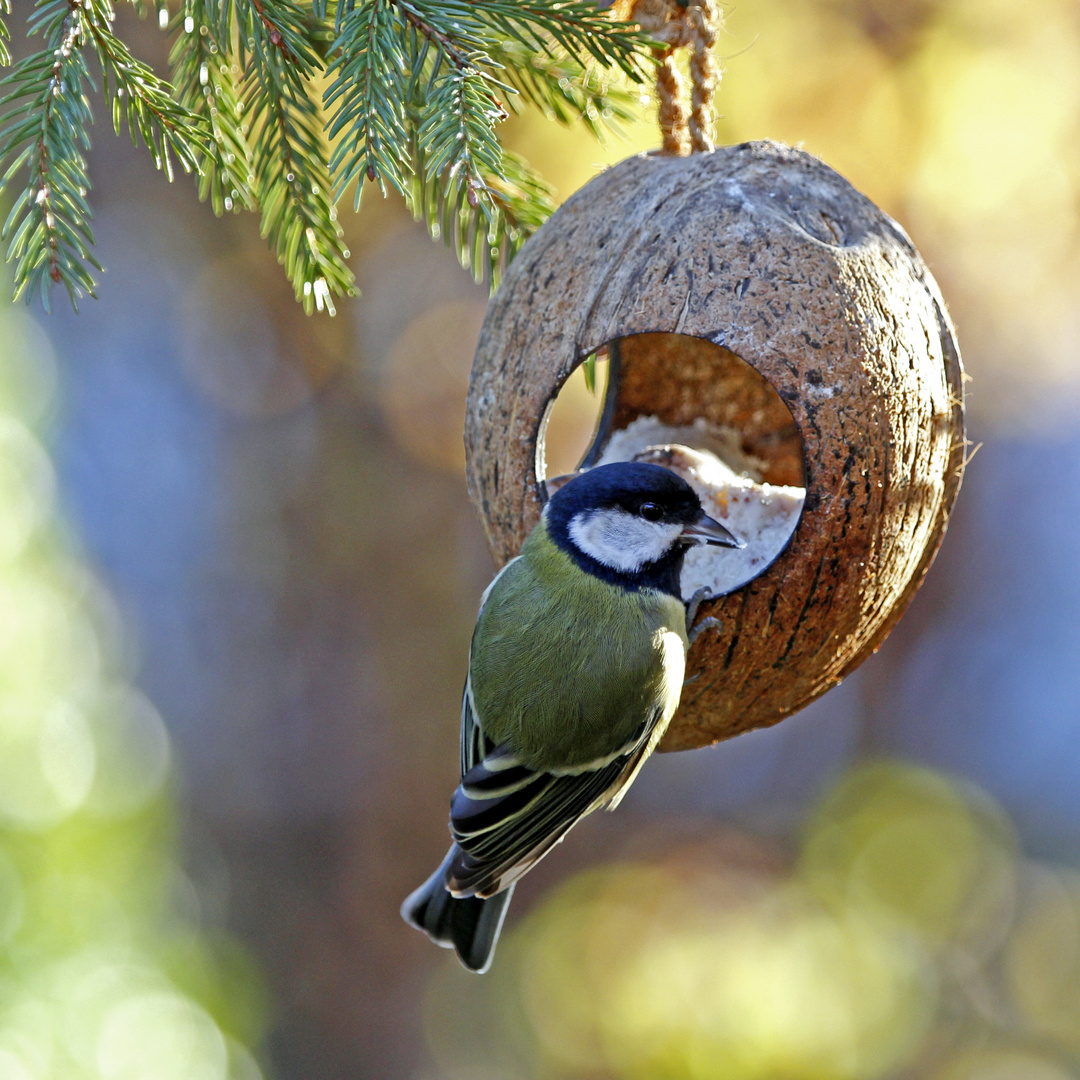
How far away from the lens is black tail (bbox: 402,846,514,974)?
162cm

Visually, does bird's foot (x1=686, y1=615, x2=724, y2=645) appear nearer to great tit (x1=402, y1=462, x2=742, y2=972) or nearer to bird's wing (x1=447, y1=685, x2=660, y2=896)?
great tit (x1=402, y1=462, x2=742, y2=972)

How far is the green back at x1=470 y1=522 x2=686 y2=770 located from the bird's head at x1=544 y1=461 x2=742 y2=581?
0.03 metres

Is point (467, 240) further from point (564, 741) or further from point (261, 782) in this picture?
point (261, 782)

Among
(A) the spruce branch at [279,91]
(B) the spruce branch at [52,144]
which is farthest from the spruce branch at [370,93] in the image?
(B) the spruce branch at [52,144]

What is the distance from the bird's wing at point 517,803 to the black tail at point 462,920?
0.21 m

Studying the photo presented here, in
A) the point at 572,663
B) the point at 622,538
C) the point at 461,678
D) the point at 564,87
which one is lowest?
the point at 572,663

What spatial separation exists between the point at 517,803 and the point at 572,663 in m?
0.21

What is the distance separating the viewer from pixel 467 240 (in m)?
1.60

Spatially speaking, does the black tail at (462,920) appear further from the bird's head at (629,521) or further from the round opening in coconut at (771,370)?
the bird's head at (629,521)

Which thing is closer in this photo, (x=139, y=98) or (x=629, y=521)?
(x=139, y=98)

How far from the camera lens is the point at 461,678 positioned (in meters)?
3.53

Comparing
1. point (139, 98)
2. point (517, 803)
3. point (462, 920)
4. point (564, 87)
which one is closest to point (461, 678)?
point (462, 920)

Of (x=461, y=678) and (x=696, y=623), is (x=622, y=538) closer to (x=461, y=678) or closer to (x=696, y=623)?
(x=696, y=623)

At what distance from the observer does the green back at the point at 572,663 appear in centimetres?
134
